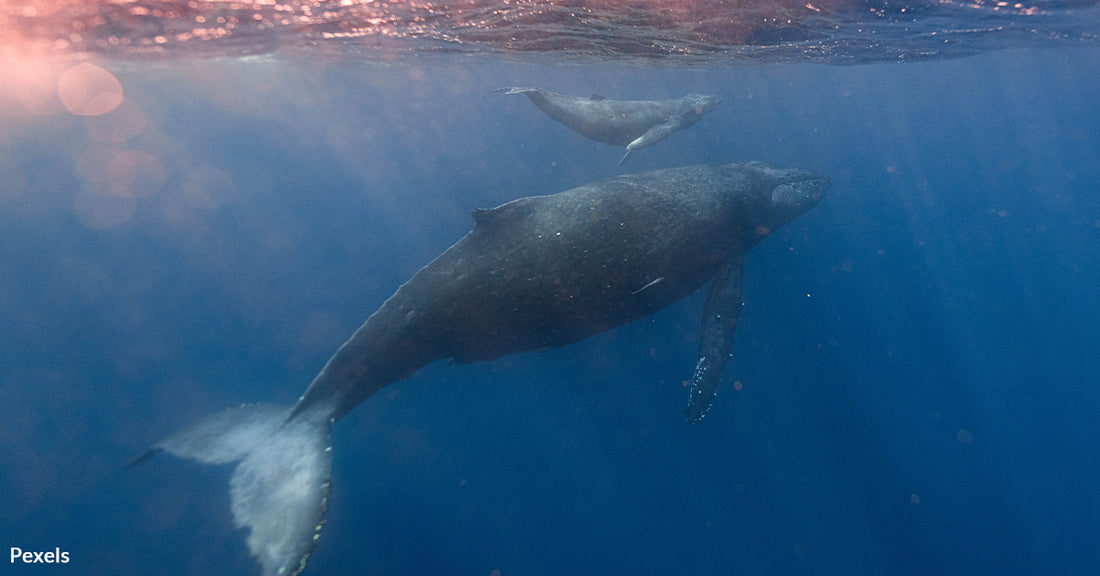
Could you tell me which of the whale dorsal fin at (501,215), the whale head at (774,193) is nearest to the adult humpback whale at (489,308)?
the whale dorsal fin at (501,215)

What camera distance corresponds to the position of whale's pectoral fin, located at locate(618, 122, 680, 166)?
12.1m

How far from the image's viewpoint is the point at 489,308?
655cm

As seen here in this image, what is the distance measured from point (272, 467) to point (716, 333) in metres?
7.57

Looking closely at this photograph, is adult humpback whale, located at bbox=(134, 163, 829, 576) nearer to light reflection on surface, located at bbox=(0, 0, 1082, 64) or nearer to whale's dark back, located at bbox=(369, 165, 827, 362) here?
whale's dark back, located at bbox=(369, 165, 827, 362)

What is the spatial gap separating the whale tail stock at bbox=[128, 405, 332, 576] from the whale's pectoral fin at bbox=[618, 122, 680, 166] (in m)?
9.59

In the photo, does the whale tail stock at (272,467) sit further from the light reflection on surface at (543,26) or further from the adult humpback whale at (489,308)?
the light reflection on surface at (543,26)

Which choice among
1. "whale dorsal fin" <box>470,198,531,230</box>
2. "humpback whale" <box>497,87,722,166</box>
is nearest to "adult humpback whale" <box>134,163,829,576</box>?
"whale dorsal fin" <box>470,198,531,230</box>

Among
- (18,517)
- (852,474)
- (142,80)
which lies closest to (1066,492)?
(852,474)

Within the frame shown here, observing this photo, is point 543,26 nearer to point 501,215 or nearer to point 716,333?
point 501,215

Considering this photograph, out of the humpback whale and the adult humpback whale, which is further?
the humpback whale

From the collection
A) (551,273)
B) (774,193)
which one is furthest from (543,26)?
(551,273)

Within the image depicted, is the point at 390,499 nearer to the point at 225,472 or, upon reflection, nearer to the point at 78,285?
the point at 225,472

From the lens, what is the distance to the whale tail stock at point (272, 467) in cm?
501

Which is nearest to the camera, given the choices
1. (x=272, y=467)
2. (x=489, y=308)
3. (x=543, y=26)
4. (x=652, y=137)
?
(x=272, y=467)
